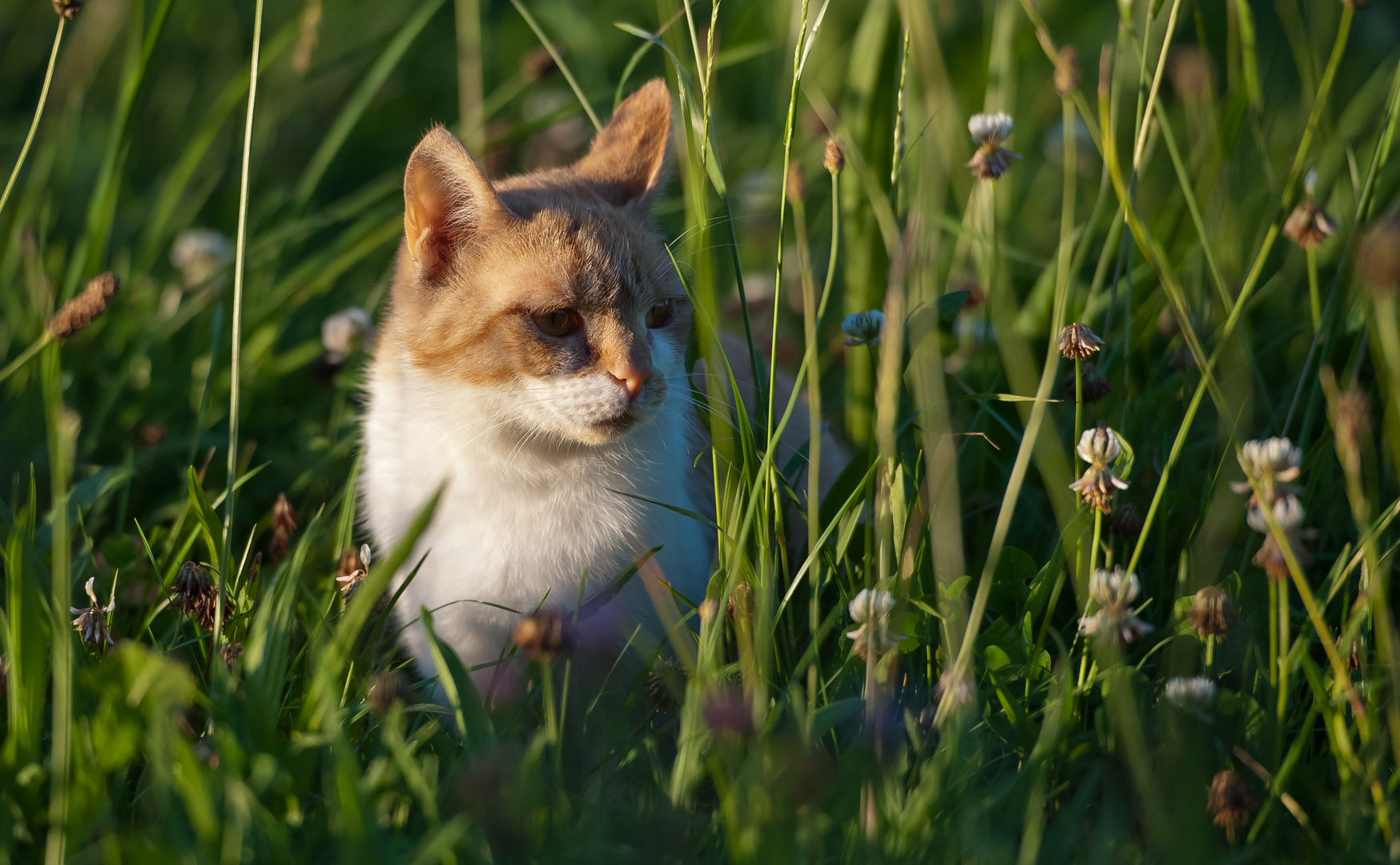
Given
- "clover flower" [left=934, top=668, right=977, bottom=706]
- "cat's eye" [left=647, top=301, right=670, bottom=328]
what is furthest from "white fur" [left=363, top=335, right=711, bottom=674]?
"clover flower" [left=934, top=668, right=977, bottom=706]

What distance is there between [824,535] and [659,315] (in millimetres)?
734

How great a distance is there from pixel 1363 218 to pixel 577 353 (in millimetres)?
1569

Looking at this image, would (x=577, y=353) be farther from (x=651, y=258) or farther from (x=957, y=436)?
(x=957, y=436)

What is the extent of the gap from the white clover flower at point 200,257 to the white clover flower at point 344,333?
1.70ft

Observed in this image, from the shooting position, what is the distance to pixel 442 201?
1979 mm

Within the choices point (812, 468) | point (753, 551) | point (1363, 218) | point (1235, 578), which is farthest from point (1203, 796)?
point (1363, 218)

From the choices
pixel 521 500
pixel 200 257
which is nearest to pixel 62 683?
pixel 521 500

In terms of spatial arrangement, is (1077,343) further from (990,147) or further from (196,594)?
(196,594)

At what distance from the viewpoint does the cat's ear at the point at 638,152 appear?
2.27m

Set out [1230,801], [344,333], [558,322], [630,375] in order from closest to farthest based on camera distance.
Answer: [1230,801], [630,375], [558,322], [344,333]

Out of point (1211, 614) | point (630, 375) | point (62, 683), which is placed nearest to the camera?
point (62, 683)

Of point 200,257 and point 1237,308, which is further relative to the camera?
point 200,257

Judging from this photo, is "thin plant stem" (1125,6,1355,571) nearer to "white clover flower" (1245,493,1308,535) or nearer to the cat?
"white clover flower" (1245,493,1308,535)

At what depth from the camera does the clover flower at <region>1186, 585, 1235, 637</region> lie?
4.93 ft
